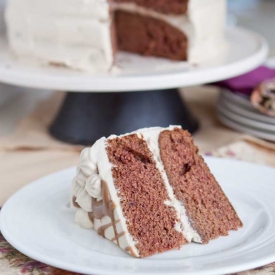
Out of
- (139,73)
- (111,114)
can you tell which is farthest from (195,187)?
(111,114)

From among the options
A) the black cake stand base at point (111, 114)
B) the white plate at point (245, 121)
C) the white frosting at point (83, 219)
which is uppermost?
the white frosting at point (83, 219)

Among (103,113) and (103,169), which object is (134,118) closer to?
(103,113)

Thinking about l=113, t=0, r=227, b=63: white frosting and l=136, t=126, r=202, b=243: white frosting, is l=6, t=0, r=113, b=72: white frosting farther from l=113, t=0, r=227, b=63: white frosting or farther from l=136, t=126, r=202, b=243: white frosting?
l=136, t=126, r=202, b=243: white frosting

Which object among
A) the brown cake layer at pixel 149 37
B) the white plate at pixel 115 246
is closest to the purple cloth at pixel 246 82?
the brown cake layer at pixel 149 37

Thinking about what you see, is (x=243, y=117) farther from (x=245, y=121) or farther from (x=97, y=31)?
(x=97, y=31)

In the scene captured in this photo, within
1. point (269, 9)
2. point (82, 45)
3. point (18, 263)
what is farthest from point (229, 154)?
point (269, 9)

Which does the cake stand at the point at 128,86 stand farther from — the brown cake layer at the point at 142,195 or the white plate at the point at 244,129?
the brown cake layer at the point at 142,195
